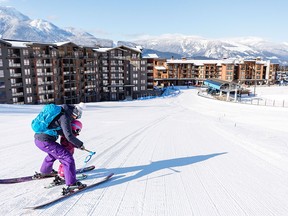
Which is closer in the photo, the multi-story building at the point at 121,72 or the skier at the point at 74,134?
the skier at the point at 74,134

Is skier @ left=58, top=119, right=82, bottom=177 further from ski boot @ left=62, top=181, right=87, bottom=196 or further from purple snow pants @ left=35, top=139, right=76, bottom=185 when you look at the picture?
ski boot @ left=62, top=181, right=87, bottom=196

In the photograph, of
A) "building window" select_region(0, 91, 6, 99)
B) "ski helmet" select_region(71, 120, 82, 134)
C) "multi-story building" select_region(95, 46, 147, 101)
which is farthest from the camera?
"multi-story building" select_region(95, 46, 147, 101)

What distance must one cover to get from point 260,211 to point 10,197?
415 centimetres

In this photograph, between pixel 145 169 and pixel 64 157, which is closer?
pixel 64 157

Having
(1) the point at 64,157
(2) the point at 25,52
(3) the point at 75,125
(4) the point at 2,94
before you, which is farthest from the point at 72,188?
(2) the point at 25,52

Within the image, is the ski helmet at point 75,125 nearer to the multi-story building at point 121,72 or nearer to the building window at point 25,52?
the building window at point 25,52

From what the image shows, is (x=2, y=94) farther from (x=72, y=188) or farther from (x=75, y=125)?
(x=72, y=188)

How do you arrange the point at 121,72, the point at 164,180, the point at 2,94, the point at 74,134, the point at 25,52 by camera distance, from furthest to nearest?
the point at 121,72 → the point at 25,52 → the point at 2,94 → the point at 164,180 → the point at 74,134

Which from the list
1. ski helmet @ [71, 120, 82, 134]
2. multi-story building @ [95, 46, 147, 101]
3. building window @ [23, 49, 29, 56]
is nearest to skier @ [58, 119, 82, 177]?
ski helmet @ [71, 120, 82, 134]

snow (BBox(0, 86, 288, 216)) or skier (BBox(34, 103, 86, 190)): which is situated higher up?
skier (BBox(34, 103, 86, 190))

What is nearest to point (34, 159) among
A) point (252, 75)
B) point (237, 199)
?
point (237, 199)

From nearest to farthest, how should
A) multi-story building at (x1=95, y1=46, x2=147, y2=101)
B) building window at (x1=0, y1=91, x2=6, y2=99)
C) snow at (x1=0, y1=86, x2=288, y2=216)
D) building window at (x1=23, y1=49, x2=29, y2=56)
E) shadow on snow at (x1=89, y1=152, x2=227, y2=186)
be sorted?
snow at (x1=0, y1=86, x2=288, y2=216) < shadow on snow at (x1=89, y1=152, x2=227, y2=186) < building window at (x1=0, y1=91, x2=6, y2=99) < building window at (x1=23, y1=49, x2=29, y2=56) < multi-story building at (x1=95, y1=46, x2=147, y2=101)

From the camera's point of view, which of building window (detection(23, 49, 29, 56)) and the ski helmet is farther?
building window (detection(23, 49, 29, 56))

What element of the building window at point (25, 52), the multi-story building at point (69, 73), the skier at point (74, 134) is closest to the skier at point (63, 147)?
the skier at point (74, 134)
